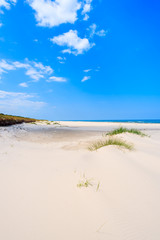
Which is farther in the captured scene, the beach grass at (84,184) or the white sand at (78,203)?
the beach grass at (84,184)

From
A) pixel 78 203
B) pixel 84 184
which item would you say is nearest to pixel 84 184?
pixel 84 184

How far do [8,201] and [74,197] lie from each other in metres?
0.69

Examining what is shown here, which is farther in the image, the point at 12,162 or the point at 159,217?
the point at 12,162

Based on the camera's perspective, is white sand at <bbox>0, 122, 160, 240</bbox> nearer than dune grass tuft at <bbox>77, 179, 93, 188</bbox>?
Yes

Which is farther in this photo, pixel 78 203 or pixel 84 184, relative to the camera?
pixel 84 184

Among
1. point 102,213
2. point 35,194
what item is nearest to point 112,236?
point 102,213

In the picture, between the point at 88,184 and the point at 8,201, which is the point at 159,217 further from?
the point at 8,201

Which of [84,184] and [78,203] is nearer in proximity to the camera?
[78,203]

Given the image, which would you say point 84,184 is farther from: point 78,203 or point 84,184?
point 78,203

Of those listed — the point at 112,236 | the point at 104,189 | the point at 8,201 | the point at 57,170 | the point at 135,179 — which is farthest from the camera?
the point at 57,170

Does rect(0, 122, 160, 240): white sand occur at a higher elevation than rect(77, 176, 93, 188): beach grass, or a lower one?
lower

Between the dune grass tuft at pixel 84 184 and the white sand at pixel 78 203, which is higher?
the dune grass tuft at pixel 84 184

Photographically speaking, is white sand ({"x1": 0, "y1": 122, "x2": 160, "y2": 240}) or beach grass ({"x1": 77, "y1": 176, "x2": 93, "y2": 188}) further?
beach grass ({"x1": 77, "y1": 176, "x2": 93, "y2": 188})

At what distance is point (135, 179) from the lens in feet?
→ 5.84
